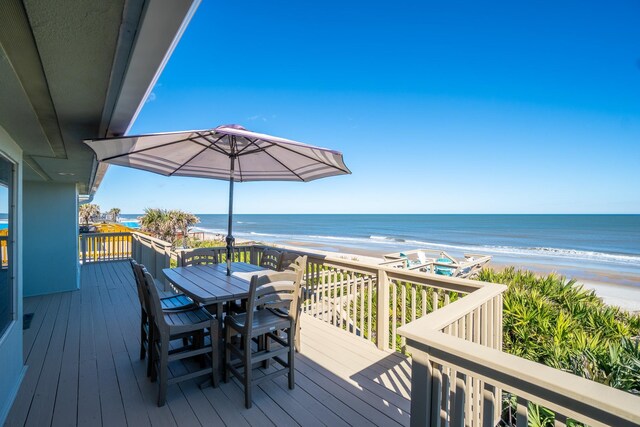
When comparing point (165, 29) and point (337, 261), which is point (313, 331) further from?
point (165, 29)

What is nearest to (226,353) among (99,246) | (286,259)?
(286,259)

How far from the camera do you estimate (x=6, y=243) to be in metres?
2.62

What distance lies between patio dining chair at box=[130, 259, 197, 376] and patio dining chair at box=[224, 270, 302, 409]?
604 millimetres

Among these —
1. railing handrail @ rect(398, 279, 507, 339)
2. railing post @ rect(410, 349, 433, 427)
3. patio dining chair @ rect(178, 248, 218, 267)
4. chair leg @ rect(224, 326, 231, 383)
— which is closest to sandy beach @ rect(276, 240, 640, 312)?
patio dining chair @ rect(178, 248, 218, 267)

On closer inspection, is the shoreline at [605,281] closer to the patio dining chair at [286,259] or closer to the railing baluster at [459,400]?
the patio dining chair at [286,259]

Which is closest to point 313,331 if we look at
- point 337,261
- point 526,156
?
point 337,261

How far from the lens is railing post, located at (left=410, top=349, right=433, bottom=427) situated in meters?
1.21

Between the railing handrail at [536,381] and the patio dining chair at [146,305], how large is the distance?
2.18 metres

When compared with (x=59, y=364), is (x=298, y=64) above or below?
above

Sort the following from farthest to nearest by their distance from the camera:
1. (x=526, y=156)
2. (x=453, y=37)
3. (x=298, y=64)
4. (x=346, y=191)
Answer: (x=346, y=191), (x=526, y=156), (x=298, y=64), (x=453, y=37)

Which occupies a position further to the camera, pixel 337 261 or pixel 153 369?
pixel 337 261

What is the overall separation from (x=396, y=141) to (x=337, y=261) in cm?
2500

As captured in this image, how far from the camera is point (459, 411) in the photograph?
1194 mm

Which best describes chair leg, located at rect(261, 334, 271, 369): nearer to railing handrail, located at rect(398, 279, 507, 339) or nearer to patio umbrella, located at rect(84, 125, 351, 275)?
patio umbrella, located at rect(84, 125, 351, 275)
